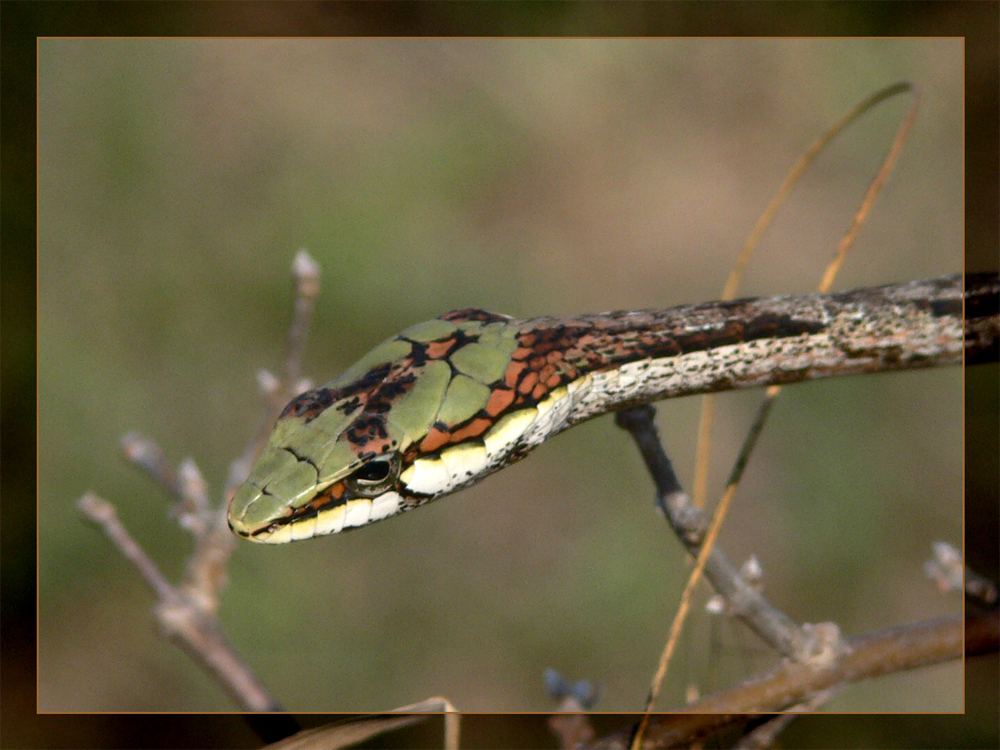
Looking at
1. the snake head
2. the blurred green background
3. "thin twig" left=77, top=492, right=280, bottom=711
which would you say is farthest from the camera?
the blurred green background

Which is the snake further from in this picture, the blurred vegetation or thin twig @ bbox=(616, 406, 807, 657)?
the blurred vegetation

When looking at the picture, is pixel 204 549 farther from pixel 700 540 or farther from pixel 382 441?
pixel 700 540

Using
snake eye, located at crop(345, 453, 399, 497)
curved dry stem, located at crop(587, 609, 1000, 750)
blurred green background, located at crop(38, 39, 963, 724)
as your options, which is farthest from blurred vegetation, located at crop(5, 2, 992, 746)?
snake eye, located at crop(345, 453, 399, 497)

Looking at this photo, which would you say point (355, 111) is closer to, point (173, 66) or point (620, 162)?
point (173, 66)

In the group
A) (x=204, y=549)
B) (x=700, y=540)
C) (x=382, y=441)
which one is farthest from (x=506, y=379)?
(x=204, y=549)

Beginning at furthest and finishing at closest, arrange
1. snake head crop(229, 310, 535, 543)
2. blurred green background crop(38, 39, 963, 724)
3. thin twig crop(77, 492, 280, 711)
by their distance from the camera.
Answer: blurred green background crop(38, 39, 963, 724), thin twig crop(77, 492, 280, 711), snake head crop(229, 310, 535, 543)

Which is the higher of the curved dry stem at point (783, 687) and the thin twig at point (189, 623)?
the thin twig at point (189, 623)

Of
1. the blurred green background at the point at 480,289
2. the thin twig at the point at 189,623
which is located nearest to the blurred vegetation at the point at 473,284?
the blurred green background at the point at 480,289

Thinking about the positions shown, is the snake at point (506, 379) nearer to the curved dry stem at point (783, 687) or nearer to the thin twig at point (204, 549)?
the thin twig at point (204, 549)
